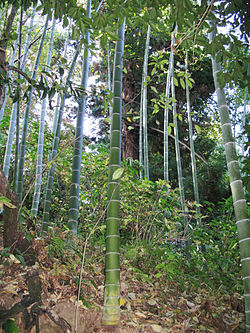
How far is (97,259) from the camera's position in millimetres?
2227

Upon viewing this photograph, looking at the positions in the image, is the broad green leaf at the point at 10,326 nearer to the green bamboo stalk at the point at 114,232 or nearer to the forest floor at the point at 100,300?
the forest floor at the point at 100,300

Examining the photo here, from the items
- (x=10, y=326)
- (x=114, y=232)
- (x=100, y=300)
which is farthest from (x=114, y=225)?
(x=10, y=326)

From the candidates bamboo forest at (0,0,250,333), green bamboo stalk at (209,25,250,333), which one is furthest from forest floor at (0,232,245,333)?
green bamboo stalk at (209,25,250,333)

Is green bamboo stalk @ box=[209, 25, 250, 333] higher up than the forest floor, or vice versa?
green bamboo stalk @ box=[209, 25, 250, 333]

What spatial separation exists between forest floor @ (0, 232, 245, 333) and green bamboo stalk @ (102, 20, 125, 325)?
9 centimetres

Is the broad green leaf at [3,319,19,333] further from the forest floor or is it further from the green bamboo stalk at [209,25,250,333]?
the green bamboo stalk at [209,25,250,333]

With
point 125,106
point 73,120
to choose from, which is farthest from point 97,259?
point 73,120

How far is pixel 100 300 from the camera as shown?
1.69 m

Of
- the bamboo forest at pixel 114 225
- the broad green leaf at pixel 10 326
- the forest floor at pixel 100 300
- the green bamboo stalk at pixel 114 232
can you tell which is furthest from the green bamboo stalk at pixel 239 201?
the broad green leaf at pixel 10 326

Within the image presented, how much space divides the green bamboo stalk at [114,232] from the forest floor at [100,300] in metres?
0.09

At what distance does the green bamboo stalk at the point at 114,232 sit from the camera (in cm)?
145

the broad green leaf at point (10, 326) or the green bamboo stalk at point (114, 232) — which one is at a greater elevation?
the green bamboo stalk at point (114, 232)

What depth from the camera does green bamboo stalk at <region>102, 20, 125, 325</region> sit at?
4.77 feet

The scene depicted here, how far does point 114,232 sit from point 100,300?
45 centimetres
